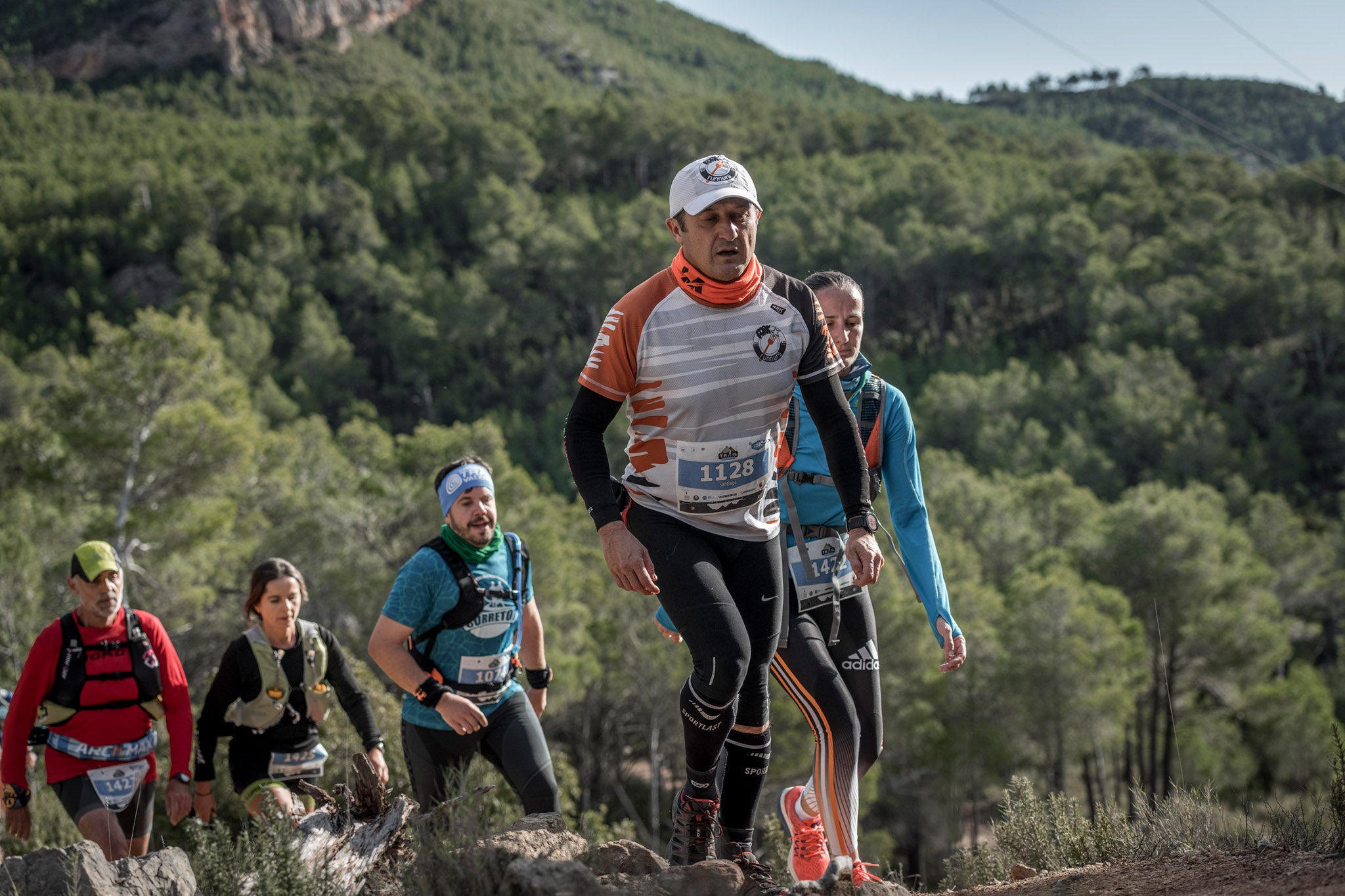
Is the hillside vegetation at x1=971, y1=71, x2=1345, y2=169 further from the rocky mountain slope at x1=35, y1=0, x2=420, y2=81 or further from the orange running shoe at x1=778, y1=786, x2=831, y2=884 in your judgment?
the orange running shoe at x1=778, y1=786, x2=831, y2=884

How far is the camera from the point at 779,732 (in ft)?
64.3

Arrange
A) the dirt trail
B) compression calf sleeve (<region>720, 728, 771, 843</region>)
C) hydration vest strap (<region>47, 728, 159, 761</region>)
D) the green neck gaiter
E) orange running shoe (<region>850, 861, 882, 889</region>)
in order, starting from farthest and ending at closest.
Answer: hydration vest strap (<region>47, 728, 159, 761</region>), the green neck gaiter, compression calf sleeve (<region>720, 728, 771, 843</region>), orange running shoe (<region>850, 861, 882, 889</region>), the dirt trail

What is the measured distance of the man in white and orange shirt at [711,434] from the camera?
9.62ft

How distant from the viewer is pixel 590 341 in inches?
2953

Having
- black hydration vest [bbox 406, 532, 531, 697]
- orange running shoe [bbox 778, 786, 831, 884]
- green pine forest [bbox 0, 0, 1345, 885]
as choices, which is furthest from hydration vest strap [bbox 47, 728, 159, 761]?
green pine forest [bbox 0, 0, 1345, 885]

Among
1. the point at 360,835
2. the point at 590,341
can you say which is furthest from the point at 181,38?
the point at 360,835

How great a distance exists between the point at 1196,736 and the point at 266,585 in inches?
1108

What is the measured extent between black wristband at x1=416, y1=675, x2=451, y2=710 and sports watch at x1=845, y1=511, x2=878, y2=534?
5.35 feet

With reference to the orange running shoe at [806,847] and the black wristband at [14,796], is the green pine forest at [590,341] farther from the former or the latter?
the black wristband at [14,796]

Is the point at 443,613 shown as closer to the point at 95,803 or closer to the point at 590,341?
the point at 95,803

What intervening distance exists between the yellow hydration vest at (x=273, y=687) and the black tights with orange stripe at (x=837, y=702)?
2.10 meters

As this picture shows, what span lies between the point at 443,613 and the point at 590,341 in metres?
71.5

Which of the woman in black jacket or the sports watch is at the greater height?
the sports watch

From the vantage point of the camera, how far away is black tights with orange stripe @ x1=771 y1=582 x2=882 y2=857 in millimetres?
3381
